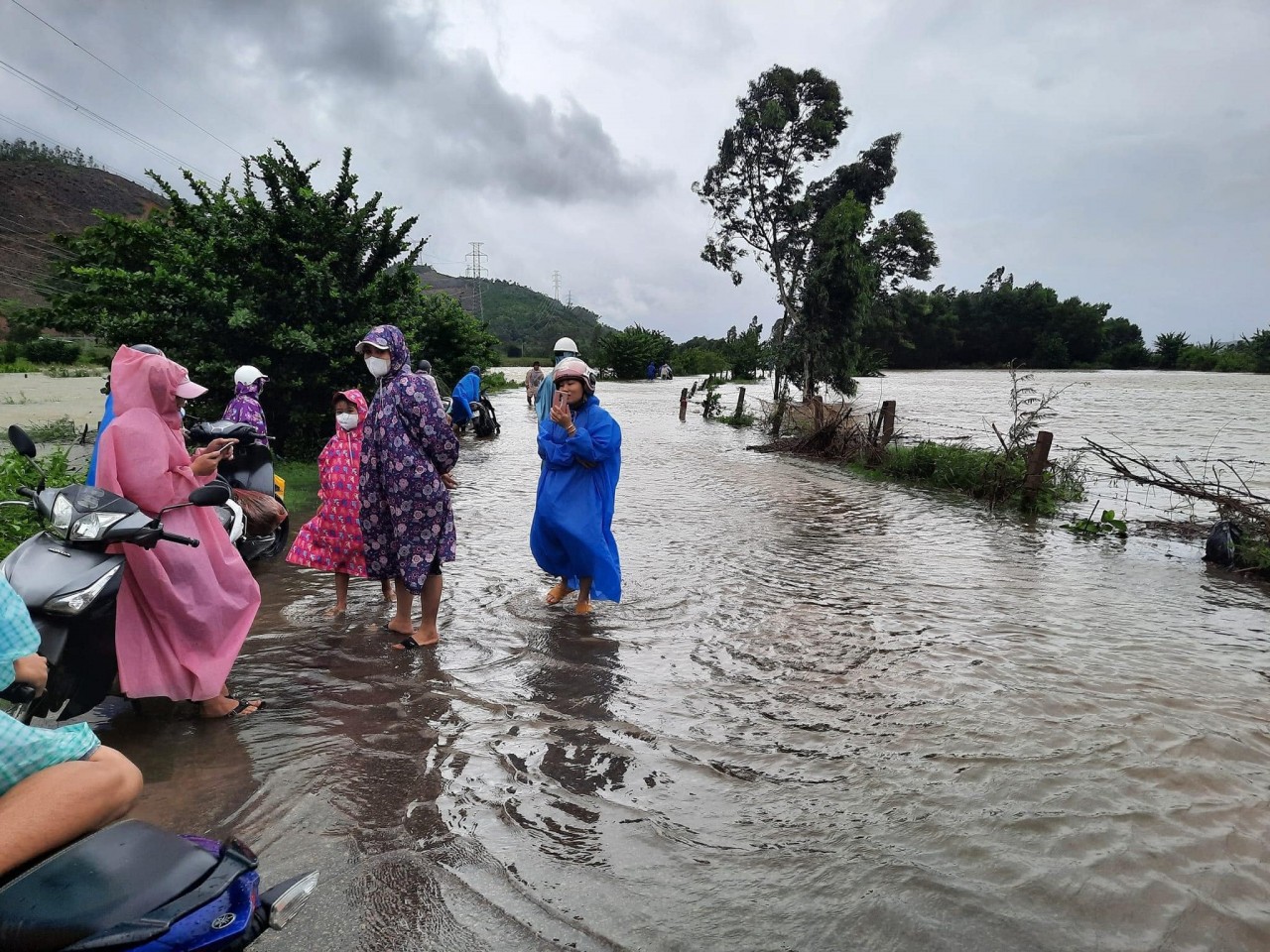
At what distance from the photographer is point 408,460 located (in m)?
4.64

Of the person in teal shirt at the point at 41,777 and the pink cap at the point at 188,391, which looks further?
the pink cap at the point at 188,391

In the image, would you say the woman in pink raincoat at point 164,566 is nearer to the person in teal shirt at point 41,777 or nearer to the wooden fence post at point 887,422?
the person in teal shirt at point 41,777

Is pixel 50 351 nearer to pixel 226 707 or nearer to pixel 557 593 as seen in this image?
pixel 557 593

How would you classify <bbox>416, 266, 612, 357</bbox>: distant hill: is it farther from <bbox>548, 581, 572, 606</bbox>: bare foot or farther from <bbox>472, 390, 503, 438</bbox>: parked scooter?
<bbox>548, 581, 572, 606</bbox>: bare foot

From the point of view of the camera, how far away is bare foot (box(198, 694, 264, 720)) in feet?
12.2

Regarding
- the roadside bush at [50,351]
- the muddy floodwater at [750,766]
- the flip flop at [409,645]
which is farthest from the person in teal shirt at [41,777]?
Answer: the roadside bush at [50,351]

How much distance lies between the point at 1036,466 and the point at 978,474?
130 cm

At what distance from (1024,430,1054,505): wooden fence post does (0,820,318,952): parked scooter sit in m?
11.3

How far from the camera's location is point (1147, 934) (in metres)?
2.56

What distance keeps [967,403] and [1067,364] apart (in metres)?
51.4

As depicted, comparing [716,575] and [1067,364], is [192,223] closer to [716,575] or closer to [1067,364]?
[716,575]

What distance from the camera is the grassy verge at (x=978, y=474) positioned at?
11.5m

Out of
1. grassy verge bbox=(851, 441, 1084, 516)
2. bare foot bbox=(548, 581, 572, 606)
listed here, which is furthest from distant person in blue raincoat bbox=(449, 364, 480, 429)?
bare foot bbox=(548, 581, 572, 606)

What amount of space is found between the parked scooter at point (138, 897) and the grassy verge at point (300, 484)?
23.6 feet
